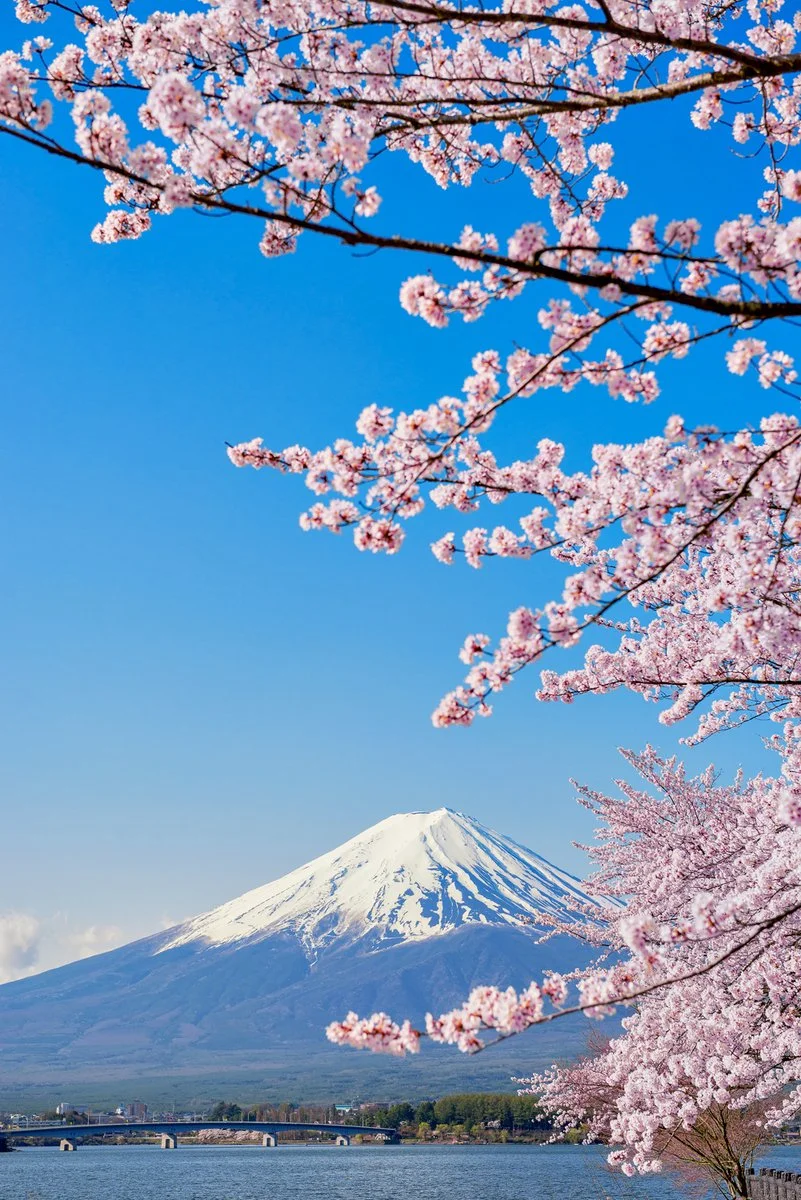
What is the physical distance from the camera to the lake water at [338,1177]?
57.3 m

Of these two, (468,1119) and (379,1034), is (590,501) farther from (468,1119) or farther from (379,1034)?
(468,1119)

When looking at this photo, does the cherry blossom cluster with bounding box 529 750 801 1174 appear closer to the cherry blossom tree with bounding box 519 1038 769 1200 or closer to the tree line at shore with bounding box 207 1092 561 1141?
the cherry blossom tree with bounding box 519 1038 769 1200

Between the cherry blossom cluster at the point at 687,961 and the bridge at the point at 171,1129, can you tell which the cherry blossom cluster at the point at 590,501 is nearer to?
the cherry blossom cluster at the point at 687,961

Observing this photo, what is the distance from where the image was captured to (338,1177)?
77.6 meters

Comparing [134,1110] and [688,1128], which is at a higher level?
[688,1128]

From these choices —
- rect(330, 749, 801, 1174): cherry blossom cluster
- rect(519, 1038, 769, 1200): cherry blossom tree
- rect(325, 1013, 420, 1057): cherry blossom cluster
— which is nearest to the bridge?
rect(519, 1038, 769, 1200): cherry blossom tree

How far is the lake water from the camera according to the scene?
188 ft

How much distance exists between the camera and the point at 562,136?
5945 millimetres

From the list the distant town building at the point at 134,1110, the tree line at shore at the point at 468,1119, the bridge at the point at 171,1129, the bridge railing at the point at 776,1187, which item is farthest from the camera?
the distant town building at the point at 134,1110

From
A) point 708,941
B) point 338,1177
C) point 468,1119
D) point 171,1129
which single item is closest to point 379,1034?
point 708,941

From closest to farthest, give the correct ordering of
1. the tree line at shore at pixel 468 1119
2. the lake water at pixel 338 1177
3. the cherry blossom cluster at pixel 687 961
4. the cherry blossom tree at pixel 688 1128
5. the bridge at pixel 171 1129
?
the cherry blossom cluster at pixel 687 961, the cherry blossom tree at pixel 688 1128, the lake water at pixel 338 1177, the bridge at pixel 171 1129, the tree line at shore at pixel 468 1119

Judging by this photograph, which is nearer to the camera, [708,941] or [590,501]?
[590,501]

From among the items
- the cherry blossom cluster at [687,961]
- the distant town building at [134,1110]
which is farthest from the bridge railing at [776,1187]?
the distant town building at [134,1110]

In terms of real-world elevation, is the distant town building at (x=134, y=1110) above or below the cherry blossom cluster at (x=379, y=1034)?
below
